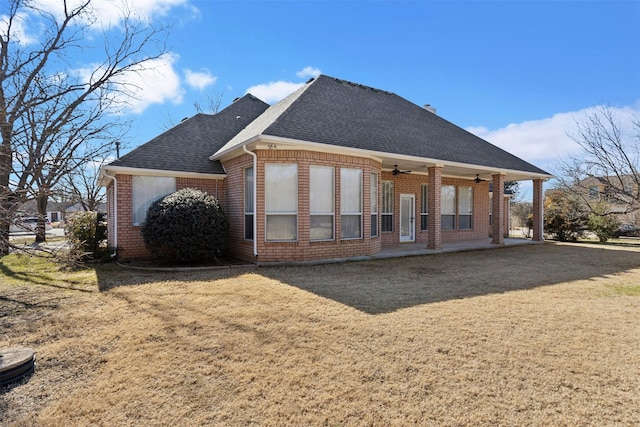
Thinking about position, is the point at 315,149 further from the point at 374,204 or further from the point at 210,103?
the point at 210,103

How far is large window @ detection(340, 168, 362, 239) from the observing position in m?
10.5

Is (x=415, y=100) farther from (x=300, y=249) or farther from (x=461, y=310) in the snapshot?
(x=461, y=310)

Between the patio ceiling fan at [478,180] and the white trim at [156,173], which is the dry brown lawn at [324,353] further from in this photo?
the patio ceiling fan at [478,180]

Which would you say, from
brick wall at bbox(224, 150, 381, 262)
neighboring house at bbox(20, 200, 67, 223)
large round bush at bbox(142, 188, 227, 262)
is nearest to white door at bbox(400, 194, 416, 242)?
brick wall at bbox(224, 150, 381, 262)

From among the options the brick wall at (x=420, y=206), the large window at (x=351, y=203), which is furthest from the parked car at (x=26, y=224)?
the brick wall at (x=420, y=206)

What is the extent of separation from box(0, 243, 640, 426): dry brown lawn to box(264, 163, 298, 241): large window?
2470mm

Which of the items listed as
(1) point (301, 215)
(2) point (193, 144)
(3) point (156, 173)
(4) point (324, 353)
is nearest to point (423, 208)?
(1) point (301, 215)

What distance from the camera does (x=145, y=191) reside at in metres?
11.2

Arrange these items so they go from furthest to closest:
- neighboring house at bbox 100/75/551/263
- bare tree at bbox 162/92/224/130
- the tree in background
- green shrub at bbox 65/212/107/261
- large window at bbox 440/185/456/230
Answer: bare tree at bbox 162/92/224/130, the tree in background, large window at bbox 440/185/456/230, green shrub at bbox 65/212/107/261, neighboring house at bbox 100/75/551/263

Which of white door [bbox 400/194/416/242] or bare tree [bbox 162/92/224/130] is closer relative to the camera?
white door [bbox 400/194/416/242]

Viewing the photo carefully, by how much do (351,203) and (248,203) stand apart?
3.21m

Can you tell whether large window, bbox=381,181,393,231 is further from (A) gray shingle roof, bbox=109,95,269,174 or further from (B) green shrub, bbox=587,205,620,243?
(B) green shrub, bbox=587,205,620,243

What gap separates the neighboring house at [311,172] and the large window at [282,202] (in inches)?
1.1

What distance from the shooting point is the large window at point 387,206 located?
47.1 feet
